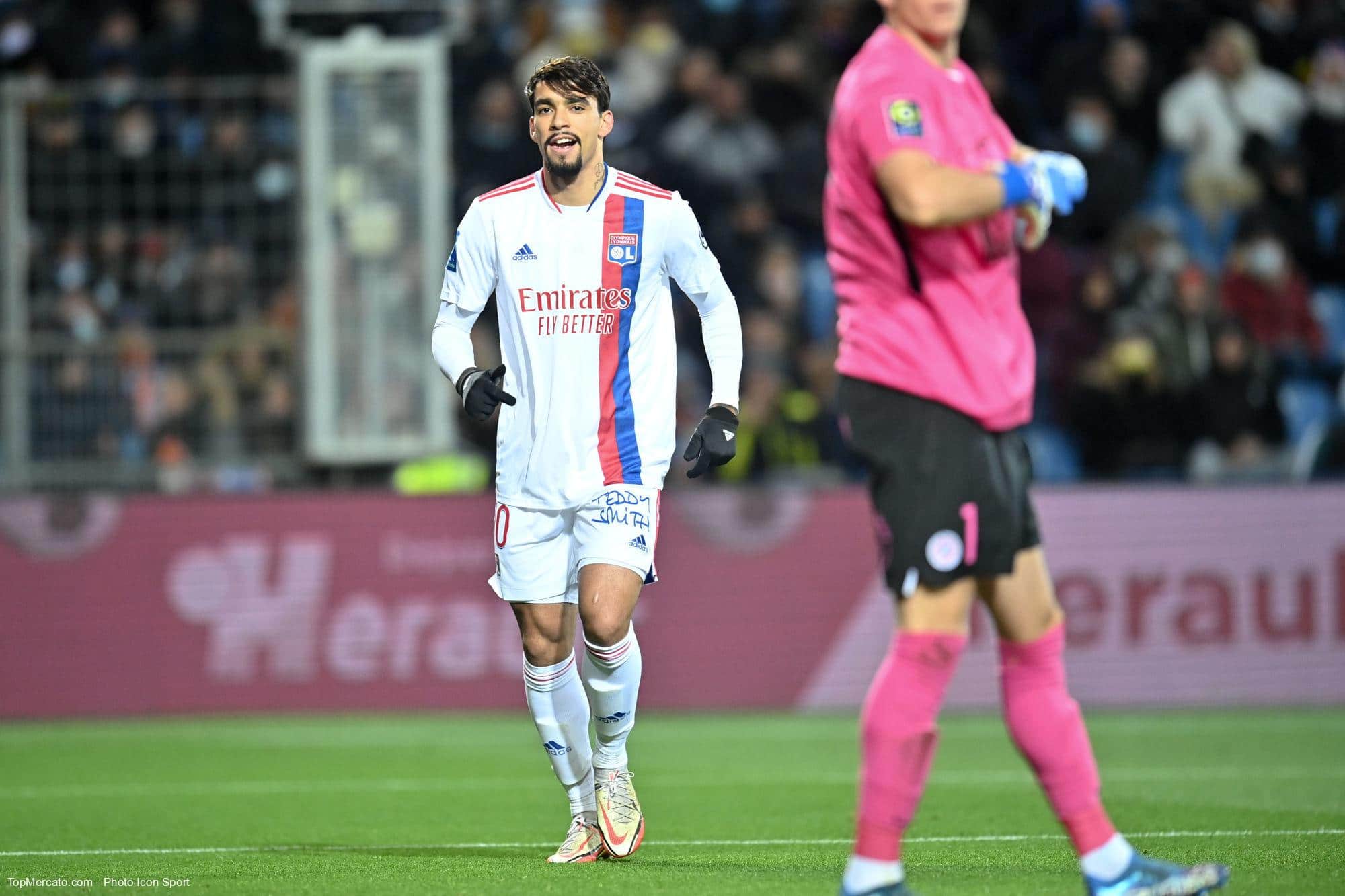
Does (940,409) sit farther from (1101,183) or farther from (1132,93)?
(1132,93)

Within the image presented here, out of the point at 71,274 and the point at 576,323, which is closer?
the point at 576,323

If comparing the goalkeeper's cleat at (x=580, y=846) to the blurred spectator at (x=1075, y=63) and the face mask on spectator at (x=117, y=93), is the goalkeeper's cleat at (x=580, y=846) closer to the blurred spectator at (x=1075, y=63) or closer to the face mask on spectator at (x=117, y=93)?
the face mask on spectator at (x=117, y=93)

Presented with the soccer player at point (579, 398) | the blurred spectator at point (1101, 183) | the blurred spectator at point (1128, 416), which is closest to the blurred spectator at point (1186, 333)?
the blurred spectator at point (1128, 416)

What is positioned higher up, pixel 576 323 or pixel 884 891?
pixel 576 323

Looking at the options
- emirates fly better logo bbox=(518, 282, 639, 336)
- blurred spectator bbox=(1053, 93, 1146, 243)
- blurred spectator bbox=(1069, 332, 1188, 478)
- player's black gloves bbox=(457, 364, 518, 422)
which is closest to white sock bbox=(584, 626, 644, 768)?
player's black gloves bbox=(457, 364, 518, 422)

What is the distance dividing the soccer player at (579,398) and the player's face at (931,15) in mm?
1697

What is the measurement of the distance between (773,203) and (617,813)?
9421 mm

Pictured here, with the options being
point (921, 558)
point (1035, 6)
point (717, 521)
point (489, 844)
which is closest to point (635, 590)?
point (489, 844)

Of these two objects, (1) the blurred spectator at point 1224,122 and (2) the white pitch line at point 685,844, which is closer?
(2) the white pitch line at point 685,844

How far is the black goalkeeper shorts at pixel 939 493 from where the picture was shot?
4.40 metres

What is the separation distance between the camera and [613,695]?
6207mm

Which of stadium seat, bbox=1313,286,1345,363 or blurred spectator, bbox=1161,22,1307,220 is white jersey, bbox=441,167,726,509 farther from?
blurred spectator, bbox=1161,22,1307,220

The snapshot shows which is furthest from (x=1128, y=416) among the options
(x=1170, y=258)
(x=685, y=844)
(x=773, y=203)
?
(x=685, y=844)

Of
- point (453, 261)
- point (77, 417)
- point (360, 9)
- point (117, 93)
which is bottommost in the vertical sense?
point (77, 417)
